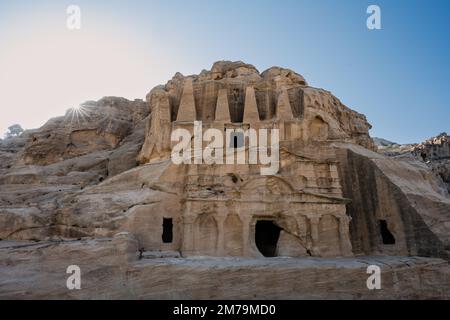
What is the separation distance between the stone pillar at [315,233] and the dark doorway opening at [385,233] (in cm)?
428

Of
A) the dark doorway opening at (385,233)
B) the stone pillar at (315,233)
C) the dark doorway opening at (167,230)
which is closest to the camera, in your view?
the stone pillar at (315,233)

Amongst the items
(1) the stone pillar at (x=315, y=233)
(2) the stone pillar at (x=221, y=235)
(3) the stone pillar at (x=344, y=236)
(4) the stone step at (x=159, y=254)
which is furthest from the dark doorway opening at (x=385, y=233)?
(4) the stone step at (x=159, y=254)

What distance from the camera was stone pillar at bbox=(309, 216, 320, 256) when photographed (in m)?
19.7

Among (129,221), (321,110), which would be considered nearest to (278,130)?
(321,110)

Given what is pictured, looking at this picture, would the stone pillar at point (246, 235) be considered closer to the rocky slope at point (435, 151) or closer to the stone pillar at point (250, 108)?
the stone pillar at point (250, 108)

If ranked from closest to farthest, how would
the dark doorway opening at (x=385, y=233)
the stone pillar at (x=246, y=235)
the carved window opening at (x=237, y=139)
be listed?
the stone pillar at (x=246, y=235)
the dark doorway opening at (x=385, y=233)
the carved window opening at (x=237, y=139)

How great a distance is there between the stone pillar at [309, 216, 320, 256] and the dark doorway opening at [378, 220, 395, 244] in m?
4.28

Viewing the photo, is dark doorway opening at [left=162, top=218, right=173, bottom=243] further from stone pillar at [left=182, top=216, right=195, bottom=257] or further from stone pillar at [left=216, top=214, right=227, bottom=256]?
stone pillar at [left=216, top=214, right=227, bottom=256]

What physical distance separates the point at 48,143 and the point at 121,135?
7.08m

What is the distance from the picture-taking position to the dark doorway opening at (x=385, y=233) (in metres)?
21.3

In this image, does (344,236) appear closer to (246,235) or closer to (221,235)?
(246,235)

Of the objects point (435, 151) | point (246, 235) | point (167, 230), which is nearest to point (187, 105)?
point (167, 230)

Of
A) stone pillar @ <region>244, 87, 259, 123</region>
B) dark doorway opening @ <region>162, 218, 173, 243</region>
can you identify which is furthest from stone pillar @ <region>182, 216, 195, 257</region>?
stone pillar @ <region>244, 87, 259, 123</region>
